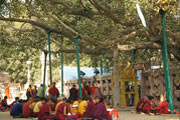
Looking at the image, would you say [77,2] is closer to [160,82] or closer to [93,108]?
[160,82]

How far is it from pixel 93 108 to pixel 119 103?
8.22 metres

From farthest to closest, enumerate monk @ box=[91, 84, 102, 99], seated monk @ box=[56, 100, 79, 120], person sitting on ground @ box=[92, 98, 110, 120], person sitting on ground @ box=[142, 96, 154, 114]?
monk @ box=[91, 84, 102, 99]
person sitting on ground @ box=[142, 96, 154, 114]
seated monk @ box=[56, 100, 79, 120]
person sitting on ground @ box=[92, 98, 110, 120]

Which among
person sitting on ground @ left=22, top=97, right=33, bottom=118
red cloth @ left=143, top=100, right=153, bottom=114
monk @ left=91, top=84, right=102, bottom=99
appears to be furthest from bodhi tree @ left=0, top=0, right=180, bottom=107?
person sitting on ground @ left=22, top=97, right=33, bottom=118

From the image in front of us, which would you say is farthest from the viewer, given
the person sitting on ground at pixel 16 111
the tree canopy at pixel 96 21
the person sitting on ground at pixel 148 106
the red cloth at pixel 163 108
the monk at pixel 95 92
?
the monk at pixel 95 92

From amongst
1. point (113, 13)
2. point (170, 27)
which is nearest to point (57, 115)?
point (113, 13)

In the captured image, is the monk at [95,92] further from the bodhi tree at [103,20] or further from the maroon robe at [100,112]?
the maroon robe at [100,112]

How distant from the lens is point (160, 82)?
19594 millimetres

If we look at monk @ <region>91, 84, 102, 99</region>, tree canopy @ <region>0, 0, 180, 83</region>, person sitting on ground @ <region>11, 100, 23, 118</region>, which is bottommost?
→ person sitting on ground @ <region>11, 100, 23, 118</region>

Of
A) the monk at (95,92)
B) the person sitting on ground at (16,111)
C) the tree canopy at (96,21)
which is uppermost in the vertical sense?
the tree canopy at (96,21)

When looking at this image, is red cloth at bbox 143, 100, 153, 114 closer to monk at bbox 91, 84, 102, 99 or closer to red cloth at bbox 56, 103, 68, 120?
monk at bbox 91, 84, 102, 99

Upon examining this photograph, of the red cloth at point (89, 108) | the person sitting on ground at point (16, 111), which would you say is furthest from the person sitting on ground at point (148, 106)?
the person sitting on ground at point (16, 111)

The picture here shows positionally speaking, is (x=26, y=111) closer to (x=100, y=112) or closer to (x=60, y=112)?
(x=60, y=112)

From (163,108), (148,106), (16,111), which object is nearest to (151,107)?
(148,106)

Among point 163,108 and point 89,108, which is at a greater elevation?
point 89,108
